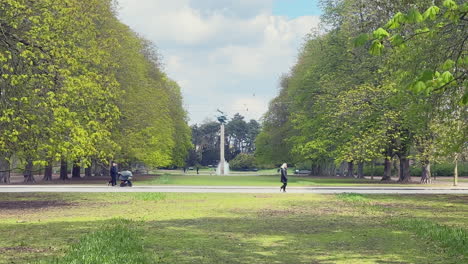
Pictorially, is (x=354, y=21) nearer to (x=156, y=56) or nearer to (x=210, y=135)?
(x=156, y=56)

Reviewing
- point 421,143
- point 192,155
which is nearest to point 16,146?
point 421,143

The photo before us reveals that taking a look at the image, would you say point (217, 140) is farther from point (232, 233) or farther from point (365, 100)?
point (232, 233)

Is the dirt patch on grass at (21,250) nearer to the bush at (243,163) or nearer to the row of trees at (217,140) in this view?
the bush at (243,163)

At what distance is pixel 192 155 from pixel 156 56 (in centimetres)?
7382

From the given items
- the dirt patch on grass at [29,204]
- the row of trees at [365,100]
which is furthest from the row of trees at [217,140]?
the dirt patch on grass at [29,204]

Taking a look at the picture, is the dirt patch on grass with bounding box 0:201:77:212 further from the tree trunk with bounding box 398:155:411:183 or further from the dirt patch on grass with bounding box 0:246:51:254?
the tree trunk with bounding box 398:155:411:183

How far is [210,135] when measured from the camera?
154 meters

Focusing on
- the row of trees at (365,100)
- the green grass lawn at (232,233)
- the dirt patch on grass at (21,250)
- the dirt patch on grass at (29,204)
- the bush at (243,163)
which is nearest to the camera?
the green grass lawn at (232,233)

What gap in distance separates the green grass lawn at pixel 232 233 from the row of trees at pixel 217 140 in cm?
12119

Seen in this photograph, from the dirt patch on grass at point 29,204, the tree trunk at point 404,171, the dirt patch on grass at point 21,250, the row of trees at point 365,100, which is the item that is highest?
the row of trees at point 365,100

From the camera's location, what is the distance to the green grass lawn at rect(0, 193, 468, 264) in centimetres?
1013

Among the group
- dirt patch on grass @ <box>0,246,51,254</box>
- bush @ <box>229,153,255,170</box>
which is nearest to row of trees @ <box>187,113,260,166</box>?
bush @ <box>229,153,255,170</box>

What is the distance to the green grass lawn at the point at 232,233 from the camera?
10133mm

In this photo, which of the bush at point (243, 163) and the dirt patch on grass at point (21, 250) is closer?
the dirt patch on grass at point (21, 250)
